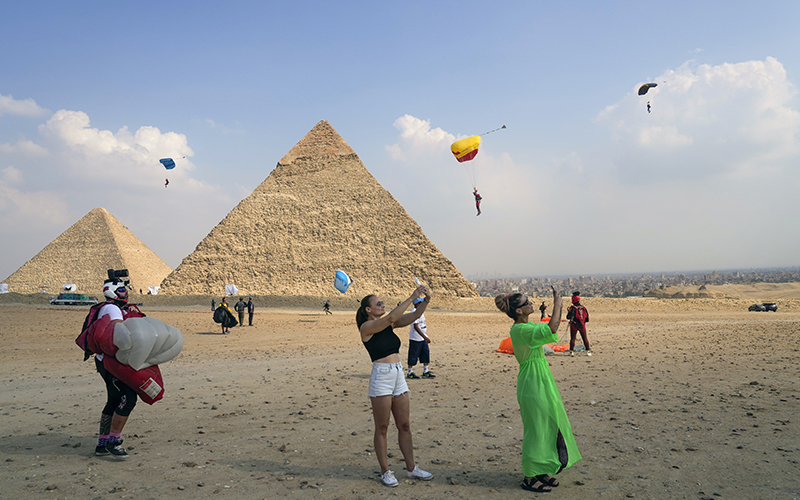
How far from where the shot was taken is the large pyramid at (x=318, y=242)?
211 feet

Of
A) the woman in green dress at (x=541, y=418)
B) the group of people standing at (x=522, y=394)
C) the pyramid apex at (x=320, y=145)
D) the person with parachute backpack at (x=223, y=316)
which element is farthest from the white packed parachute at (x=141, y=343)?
the pyramid apex at (x=320, y=145)

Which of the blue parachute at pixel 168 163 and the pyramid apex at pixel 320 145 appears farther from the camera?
the pyramid apex at pixel 320 145

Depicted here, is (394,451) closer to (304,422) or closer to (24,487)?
(304,422)

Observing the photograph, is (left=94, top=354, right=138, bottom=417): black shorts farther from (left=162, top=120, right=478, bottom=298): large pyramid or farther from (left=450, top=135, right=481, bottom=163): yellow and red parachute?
(left=162, top=120, right=478, bottom=298): large pyramid

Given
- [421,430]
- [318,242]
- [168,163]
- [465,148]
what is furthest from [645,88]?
[318,242]

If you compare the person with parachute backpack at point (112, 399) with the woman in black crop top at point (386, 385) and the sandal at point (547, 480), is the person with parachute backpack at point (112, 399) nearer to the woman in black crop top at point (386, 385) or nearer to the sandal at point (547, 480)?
the woman in black crop top at point (386, 385)

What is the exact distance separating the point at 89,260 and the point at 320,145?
53.8m

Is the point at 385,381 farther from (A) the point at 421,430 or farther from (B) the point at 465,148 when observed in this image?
(B) the point at 465,148

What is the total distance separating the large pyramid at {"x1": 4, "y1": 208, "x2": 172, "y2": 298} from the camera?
3654 inches

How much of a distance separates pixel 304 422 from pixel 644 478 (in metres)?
3.67

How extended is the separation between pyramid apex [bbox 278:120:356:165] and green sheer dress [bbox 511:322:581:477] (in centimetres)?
8011

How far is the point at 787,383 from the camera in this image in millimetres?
6988

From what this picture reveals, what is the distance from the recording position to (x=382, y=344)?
3791 millimetres

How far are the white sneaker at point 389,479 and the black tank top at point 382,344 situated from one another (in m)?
0.92
